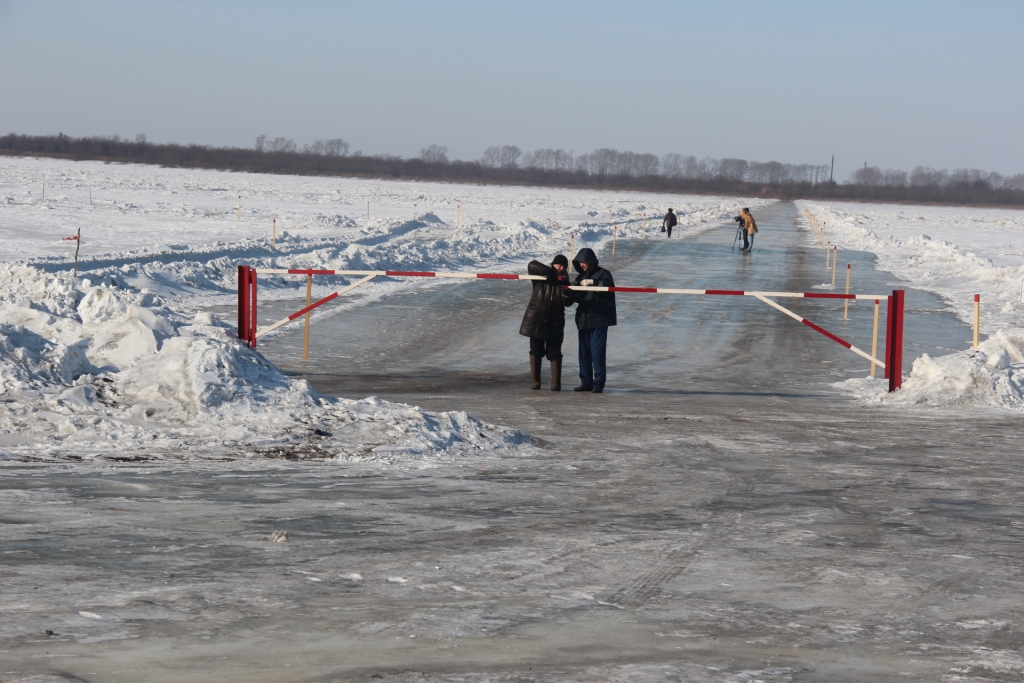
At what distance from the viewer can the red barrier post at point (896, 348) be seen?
1222 cm

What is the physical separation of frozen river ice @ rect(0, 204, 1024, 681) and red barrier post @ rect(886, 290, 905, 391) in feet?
4.25

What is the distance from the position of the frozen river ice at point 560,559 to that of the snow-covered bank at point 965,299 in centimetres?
69

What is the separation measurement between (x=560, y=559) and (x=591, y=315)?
7052mm

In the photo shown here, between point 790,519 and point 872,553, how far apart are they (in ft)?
2.61

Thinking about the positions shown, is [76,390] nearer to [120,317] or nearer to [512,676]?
[120,317]

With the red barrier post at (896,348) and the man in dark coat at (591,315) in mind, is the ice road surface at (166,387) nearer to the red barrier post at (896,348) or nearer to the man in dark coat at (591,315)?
the man in dark coat at (591,315)

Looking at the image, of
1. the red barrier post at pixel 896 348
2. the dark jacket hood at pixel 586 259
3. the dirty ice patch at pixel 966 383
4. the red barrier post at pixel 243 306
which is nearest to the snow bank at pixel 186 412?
the red barrier post at pixel 243 306

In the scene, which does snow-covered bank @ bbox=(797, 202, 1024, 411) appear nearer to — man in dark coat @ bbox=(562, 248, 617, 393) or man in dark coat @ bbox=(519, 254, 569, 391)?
man in dark coat @ bbox=(562, 248, 617, 393)

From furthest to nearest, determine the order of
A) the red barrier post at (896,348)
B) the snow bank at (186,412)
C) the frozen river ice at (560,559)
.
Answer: the red barrier post at (896,348) < the snow bank at (186,412) < the frozen river ice at (560,559)

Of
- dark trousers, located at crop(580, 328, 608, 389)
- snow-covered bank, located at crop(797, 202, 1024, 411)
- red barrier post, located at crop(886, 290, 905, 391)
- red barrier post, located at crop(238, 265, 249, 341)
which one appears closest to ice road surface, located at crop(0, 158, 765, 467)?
red barrier post, located at crop(238, 265, 249, 341)

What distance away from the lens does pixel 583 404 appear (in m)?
11.5

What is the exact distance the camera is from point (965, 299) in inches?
929

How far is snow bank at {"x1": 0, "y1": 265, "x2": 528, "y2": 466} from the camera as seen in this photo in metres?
8.24

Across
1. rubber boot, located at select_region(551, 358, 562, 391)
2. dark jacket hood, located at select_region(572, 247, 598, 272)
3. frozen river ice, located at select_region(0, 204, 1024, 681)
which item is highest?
dark jacket hood, located at select_region(572, 247, 598, 272)
